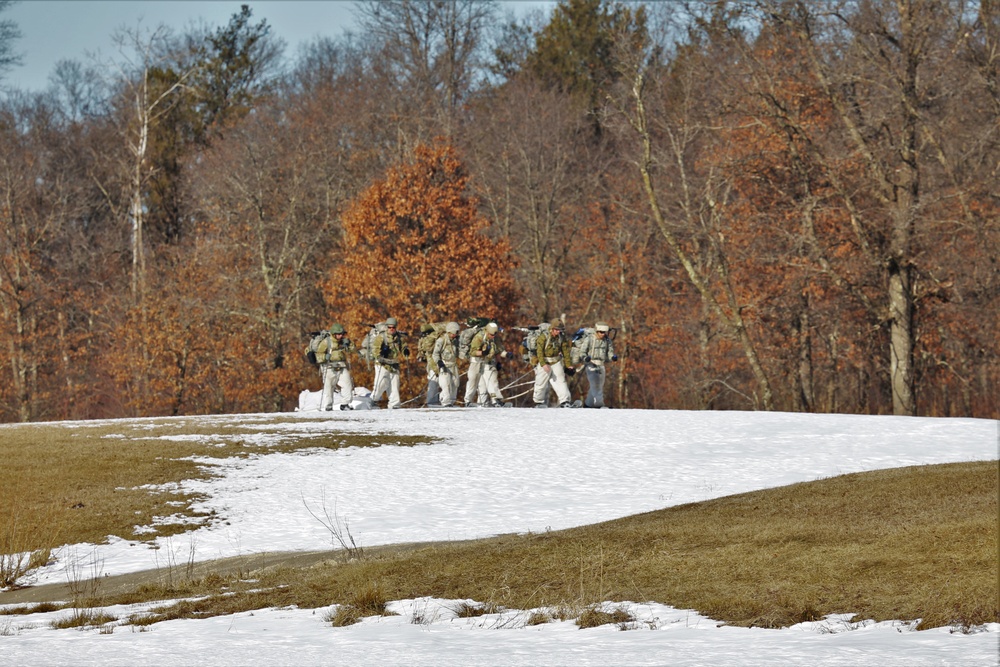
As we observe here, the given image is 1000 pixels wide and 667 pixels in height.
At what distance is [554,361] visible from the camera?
98.0 feet

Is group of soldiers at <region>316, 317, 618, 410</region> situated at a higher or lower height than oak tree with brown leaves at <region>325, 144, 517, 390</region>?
lower

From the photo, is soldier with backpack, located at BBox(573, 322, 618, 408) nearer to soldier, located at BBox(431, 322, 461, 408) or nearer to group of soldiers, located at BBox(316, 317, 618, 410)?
group of soldiers, located at BBox(316, 317, 618, 410)

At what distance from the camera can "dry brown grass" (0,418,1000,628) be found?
885 cm

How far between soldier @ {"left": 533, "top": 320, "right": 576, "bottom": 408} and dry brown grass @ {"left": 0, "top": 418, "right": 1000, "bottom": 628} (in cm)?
1538

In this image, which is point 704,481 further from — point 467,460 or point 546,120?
point 546,120

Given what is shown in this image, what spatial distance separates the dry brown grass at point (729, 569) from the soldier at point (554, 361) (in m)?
15.4

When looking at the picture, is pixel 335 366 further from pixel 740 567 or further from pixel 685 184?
pixel 740 567

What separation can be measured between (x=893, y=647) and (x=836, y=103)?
28.8 metres

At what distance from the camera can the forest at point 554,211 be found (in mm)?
35406

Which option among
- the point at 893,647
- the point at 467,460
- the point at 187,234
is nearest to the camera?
the point at 893,647

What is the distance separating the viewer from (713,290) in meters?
47.4

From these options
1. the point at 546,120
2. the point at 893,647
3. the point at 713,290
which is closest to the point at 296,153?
the point at 546,120

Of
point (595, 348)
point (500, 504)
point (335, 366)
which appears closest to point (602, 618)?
point (500, 504)

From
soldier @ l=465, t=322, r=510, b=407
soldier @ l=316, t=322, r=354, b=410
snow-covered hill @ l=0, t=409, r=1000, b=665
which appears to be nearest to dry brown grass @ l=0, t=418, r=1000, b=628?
snow-covered hill @ l=0, t=409, r=1000, b=665
